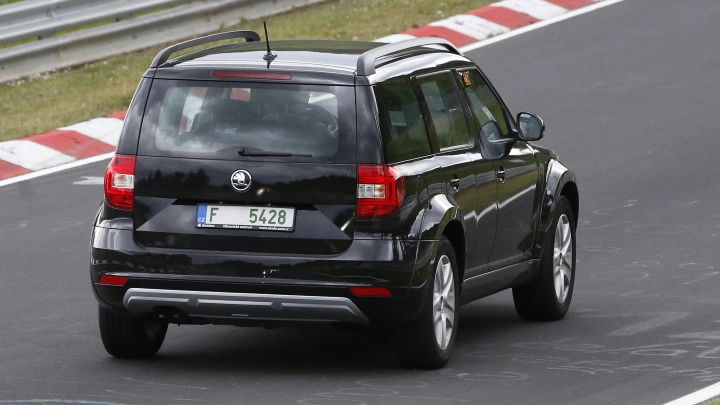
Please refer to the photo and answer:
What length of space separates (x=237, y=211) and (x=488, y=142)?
1825 mm

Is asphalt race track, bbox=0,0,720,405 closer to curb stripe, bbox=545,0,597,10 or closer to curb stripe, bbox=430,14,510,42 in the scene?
curb stripe, bbox=430,14,510,42

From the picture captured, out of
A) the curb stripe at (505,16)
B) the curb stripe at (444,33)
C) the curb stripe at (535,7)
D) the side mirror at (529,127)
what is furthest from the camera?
the curb stripe at (535,7)

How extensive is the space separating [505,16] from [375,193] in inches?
506

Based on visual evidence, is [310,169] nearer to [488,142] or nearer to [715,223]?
[488,142]

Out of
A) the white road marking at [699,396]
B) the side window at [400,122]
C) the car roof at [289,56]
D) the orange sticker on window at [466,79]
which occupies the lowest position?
the white road marking at [699,396]

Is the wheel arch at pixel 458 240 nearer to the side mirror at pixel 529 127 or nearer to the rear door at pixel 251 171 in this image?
the rear door at pixel 251 171

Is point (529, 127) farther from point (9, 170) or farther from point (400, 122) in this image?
point (9, 170)

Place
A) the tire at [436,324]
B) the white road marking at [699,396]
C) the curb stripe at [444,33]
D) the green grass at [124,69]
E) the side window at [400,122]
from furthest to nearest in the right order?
the curb stripe at [444,33], the green grass at [124,69], the tire at [436,324], the side window at [400,122], the white road marking at [699,396]

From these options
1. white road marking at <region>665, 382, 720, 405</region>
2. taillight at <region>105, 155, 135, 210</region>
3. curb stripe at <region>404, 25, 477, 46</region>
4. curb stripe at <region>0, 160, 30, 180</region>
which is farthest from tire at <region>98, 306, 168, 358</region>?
curb stripe at <region>404, 25, 477, 46</region>

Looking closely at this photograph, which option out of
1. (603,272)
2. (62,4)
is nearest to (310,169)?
(603,272)

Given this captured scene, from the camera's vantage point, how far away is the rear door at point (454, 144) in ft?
27.8

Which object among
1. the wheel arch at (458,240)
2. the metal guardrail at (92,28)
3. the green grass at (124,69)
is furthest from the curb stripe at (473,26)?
the wheel arch at (458,240)

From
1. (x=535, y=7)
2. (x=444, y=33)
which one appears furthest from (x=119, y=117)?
(x=535, y=7)

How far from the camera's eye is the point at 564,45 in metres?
19.1
